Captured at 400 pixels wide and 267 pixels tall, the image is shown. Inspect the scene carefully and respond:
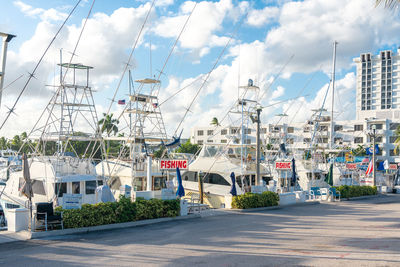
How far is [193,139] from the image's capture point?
109312mm

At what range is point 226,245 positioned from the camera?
1359 cm

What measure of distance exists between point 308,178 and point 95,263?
30.9 metres

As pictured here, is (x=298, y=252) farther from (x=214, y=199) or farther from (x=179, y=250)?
(x=214, y=199)

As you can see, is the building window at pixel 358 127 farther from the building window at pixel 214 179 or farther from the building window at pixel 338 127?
the building window at pixel 214 179

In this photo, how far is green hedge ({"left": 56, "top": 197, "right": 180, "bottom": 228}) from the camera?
15773mm

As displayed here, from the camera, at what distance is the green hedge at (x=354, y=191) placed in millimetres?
32500

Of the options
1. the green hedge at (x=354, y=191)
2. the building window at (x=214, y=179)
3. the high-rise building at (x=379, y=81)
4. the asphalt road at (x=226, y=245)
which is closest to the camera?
the asphalt road at (x=226, y=245)

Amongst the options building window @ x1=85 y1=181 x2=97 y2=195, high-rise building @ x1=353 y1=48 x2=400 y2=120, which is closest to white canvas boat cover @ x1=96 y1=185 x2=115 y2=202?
building window @ x1=85 y1=181 x2=97 y2=195

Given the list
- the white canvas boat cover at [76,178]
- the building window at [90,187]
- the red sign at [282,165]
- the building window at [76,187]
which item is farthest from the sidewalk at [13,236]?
the red sign at [282,165]

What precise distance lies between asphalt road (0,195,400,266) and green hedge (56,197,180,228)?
892 millimetres

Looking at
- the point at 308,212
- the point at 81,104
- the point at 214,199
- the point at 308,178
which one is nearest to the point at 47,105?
the point at 81,104

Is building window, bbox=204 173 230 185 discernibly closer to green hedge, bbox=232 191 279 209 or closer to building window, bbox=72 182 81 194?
green hedge, bbox=232 191 279 209

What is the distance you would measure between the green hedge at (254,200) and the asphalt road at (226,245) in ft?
12.6

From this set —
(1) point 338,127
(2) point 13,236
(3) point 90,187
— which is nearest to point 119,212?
(2) point 13,236
